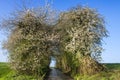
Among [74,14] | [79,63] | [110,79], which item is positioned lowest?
[110,79]

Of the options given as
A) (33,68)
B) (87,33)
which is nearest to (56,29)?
(87,33)

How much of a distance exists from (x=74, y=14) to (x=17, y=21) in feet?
26.3

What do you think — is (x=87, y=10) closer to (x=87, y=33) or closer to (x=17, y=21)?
(x=87, y=33)

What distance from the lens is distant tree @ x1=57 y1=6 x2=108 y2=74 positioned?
42188 millimetres

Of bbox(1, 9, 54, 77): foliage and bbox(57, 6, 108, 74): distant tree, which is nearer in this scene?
bbox(1, 9, 54, 77): foliage

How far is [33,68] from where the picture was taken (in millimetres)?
39219

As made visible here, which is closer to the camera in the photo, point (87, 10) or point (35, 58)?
point (35, 58)

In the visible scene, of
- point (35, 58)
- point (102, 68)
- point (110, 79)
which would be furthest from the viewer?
point (102, 68)

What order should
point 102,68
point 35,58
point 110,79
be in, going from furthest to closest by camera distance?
point 102,68, point 35,58, point 110,79

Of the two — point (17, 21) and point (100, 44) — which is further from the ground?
point (17, 21)

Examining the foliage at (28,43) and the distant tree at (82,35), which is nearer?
the foliage at (28,43)

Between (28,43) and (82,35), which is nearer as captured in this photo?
(28,43)

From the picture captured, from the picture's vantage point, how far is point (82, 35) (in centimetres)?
4316

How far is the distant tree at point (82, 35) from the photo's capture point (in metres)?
42.2
